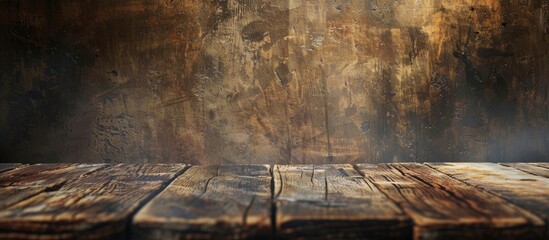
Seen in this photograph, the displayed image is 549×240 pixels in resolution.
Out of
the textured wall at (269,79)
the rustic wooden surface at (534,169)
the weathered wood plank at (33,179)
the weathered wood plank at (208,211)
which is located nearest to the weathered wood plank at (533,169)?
the rustic wooden surface at (534,169)

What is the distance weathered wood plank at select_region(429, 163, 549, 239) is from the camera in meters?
1.35

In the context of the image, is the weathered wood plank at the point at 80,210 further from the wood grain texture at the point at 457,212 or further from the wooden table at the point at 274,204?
the wood grain texture at the point at 457,212

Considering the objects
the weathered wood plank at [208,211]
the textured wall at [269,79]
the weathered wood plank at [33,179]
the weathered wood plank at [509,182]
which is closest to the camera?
the weathered wood plank at [208,211]

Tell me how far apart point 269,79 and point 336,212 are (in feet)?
3.94

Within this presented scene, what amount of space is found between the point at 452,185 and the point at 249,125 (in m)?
1.09

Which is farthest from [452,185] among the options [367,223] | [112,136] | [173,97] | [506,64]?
[112,136]

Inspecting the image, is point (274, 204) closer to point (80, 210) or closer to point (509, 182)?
point (80, 210)

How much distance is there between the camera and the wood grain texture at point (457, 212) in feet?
3.84

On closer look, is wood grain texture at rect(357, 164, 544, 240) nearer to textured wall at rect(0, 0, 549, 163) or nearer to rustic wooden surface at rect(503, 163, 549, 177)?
rustic wooden surface at rect(503, 163, 549, 177)

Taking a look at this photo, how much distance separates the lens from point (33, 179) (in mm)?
1727

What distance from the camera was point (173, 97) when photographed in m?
2.33

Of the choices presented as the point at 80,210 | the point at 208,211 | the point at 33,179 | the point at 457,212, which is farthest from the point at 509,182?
the point at 33,179

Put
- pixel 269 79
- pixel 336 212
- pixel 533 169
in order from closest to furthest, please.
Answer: pixel 336 212, pixel 533 169, pixel 269 79

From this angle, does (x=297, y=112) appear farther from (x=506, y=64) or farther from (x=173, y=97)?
(x=506, y=64)
